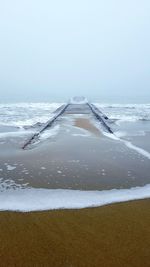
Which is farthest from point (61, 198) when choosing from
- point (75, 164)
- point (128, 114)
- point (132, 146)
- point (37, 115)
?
point (128, 114)

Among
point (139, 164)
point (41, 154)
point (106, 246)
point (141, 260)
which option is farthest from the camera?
point (41, 154)

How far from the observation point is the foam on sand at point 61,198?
382 cm

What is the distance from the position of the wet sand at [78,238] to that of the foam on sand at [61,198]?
178 millimetres

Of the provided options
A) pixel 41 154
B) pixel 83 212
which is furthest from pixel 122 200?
pixel 41 154

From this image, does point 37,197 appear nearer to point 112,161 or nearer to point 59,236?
point 59,236

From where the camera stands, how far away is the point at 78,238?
303 cm

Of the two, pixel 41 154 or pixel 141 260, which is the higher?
pixel 141 260

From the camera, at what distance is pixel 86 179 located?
489 cm

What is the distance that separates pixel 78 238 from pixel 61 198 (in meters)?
1.08

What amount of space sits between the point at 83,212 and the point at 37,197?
739mm

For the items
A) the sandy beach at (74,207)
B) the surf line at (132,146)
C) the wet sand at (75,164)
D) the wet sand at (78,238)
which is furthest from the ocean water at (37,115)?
the wet sand at (78,238)

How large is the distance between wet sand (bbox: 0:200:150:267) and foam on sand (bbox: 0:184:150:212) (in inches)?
7.0

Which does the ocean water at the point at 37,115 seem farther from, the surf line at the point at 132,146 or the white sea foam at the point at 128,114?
the surf line at the point at 132,146

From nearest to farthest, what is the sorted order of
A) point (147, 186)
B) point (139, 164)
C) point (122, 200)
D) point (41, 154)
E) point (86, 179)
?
1. point (122, 200)
2. point (147, 186)
3. point (86, 179)
4. point (139, 164)
5. point (41, 154)
